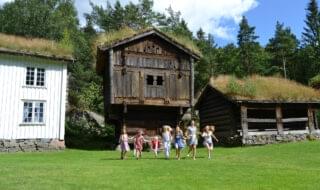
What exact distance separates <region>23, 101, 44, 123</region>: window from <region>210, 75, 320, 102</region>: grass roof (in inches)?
500

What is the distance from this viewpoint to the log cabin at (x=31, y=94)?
2731 centimetres

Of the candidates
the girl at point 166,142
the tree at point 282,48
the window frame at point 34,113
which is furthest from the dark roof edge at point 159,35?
the tree at point 282,48

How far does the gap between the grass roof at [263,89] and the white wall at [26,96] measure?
11.6 meters

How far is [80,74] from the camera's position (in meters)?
51.2

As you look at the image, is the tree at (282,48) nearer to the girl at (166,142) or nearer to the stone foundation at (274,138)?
the stone foundation at (274,138)

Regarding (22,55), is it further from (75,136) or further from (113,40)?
(75,136)

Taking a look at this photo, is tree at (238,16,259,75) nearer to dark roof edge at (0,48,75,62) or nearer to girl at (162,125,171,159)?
dark roof edge at (0,48,75,62)

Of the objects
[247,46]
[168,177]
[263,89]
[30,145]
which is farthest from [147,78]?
[247,46]

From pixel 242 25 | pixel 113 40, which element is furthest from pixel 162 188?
pixel 242 25

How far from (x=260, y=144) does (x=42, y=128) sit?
14991mm

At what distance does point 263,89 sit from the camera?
101ft

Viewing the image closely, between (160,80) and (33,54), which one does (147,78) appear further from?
(33,54)

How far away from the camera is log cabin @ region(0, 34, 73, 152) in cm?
2731

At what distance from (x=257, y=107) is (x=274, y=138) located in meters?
2.50
